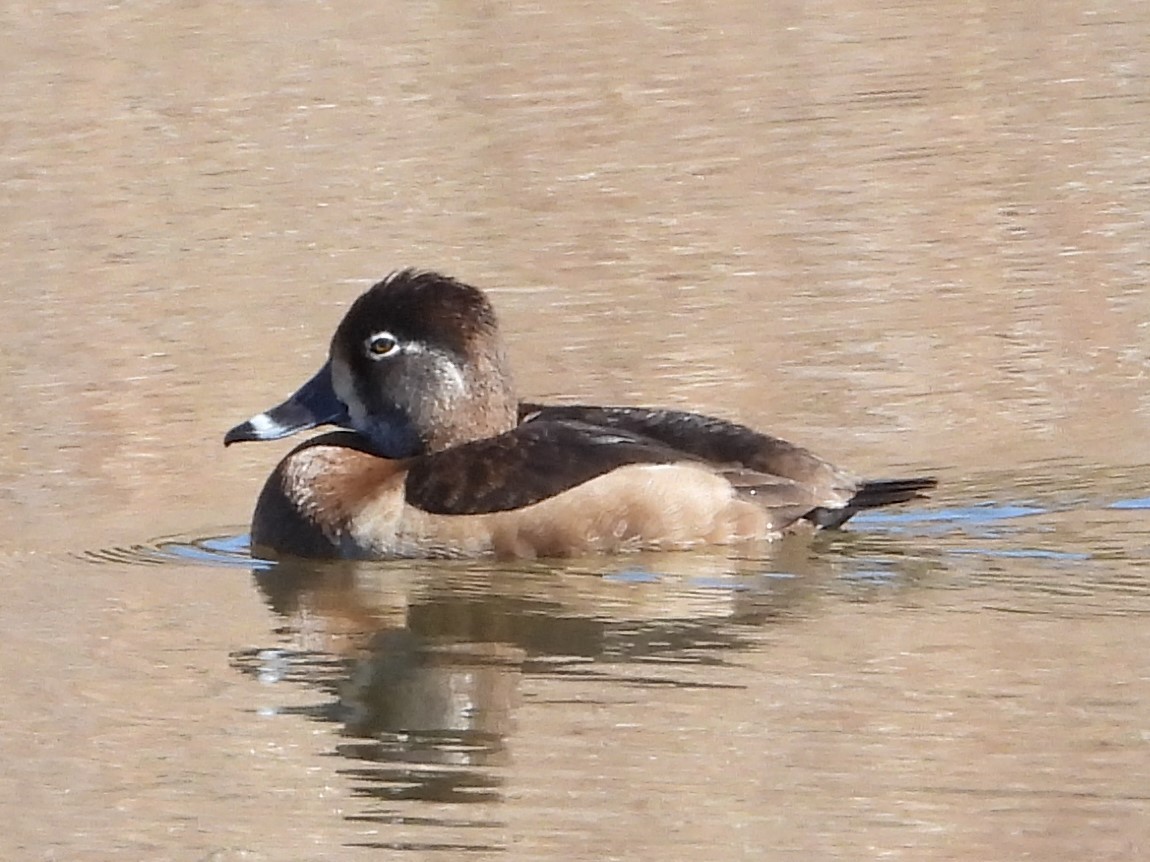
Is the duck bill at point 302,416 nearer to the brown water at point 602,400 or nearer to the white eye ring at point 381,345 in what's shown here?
the white eye ring at point 381,345

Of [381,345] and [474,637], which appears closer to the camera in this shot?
[474,637]

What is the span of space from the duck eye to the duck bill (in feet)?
0.74

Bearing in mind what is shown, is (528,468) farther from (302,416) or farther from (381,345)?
(302,416)

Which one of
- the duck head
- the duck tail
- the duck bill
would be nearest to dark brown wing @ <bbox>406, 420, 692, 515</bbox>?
the duck head

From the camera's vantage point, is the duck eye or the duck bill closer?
the duck eye

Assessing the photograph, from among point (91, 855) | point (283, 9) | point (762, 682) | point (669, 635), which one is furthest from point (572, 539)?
point (283, 9)

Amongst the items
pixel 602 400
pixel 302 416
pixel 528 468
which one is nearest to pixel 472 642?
pixel 528 468

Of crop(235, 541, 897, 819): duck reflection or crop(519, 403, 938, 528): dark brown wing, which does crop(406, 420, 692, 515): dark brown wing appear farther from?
crop(235, 541, 897, 819): duck reflection

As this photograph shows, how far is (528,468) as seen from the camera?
29.5 ft

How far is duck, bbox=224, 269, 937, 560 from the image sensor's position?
8992 millimetres

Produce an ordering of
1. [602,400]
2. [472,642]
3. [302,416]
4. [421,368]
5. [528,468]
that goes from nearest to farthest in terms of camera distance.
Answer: [472,642] < [528,468] < [421,368] < [302,416] < [602,400]

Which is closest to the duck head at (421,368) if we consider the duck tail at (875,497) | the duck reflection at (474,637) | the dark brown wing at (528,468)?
the dark brown wing at (528,468)

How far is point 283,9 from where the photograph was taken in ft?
66.0

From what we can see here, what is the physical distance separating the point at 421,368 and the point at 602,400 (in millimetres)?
1884
